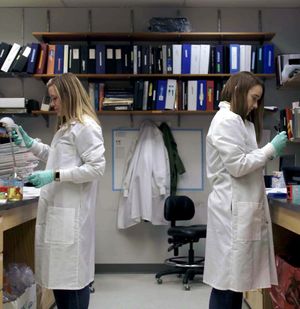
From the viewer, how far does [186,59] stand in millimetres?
3869

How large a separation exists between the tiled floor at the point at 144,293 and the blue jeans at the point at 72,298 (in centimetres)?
115

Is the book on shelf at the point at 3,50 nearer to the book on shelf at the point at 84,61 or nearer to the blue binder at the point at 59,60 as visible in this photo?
the blue binder at the point at 59,60

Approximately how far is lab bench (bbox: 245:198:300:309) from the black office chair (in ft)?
2.22

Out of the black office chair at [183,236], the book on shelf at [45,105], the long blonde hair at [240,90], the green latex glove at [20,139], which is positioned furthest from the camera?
the book on shelf at [45,105]

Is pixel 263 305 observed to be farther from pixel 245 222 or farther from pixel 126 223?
pixel 126 223

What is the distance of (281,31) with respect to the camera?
416 cm

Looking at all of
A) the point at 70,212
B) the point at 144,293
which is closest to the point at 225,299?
the point at 70,212

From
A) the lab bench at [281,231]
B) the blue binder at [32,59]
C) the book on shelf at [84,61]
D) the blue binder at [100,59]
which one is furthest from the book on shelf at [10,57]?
the lab bench at [281,231]

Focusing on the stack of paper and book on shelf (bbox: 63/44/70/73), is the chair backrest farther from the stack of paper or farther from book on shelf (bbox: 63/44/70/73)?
the stack of paper

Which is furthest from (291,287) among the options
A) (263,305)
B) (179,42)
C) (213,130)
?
(179,42)

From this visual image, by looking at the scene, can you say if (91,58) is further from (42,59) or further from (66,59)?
(42,59)

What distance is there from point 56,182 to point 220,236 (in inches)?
30.1

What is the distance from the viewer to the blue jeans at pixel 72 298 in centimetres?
189

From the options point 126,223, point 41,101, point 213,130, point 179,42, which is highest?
point 179,42
